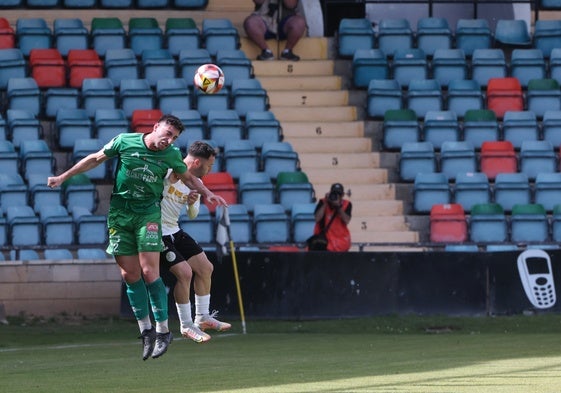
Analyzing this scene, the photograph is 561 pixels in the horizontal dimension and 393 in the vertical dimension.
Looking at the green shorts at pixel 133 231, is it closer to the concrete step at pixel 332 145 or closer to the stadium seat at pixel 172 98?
the stadium seat at pixel 172 98

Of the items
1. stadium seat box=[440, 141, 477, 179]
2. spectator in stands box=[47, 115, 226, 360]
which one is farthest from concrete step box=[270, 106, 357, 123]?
spectator in stands box=[47, 115, 226, 360]

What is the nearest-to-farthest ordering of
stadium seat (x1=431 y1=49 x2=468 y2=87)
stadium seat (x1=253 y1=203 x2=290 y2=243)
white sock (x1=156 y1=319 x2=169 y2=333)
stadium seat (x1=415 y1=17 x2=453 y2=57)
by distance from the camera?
white sock (x1=156 y1=319 x2=169 y2=333) < stadium seat (x1=253 y1=203 x2=290 y2=243) < stadium seat (x1=431 y1=49 x2=468 y2=87) < stadium seat (x1=415 y1=17 x2=453 y2=57)

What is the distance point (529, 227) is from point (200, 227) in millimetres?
5391

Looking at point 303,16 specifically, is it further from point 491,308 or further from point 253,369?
point 253,369

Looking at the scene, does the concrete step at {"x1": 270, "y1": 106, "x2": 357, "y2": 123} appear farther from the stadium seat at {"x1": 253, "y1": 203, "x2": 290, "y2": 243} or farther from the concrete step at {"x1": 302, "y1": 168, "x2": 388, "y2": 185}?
the stadium seat at {"x1": 253, "y1": 203, "x2": 290, "y2": 243}

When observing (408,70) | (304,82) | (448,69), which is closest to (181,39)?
(304,82)

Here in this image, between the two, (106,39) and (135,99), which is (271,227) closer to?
(135,99)

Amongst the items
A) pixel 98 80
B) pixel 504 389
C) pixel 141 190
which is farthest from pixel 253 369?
pixel 98 80

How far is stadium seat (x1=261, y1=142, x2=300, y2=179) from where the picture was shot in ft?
78.6

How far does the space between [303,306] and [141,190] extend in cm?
858

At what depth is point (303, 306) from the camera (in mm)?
21016

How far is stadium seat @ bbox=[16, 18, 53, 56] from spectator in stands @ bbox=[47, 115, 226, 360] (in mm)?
→ 13878

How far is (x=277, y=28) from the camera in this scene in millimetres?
27719

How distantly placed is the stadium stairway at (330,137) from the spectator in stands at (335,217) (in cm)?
121
